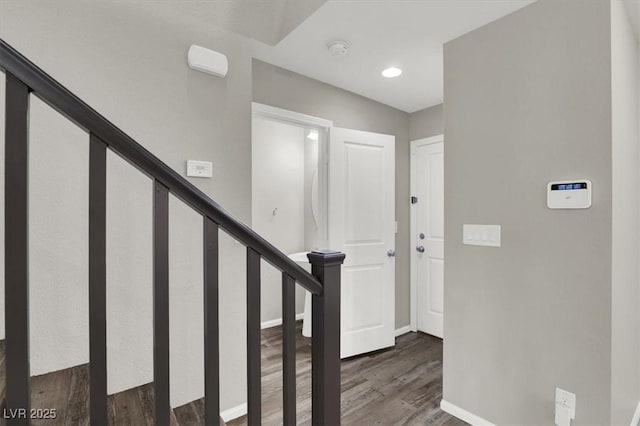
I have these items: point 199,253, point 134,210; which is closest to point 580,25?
point 199,253

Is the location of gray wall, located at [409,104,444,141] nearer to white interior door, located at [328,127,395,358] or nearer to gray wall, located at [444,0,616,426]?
white interior door, located at [328,127,395,358]

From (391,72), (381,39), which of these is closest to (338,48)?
(381,39)

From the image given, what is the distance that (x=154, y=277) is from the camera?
32.2 inches

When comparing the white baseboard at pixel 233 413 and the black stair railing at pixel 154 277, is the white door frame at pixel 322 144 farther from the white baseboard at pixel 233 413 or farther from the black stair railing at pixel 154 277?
the black stair railing at pixel 154 277

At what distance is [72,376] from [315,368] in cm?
102

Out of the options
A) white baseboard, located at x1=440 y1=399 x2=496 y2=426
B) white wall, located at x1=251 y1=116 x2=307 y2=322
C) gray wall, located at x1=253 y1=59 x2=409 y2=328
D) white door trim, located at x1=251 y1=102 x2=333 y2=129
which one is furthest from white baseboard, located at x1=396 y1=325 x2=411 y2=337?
white door trim, located at x1=251 y1=102 x2=333 y2=129

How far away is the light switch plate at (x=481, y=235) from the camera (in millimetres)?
1939

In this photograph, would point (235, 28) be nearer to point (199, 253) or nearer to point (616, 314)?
point (199, 253)

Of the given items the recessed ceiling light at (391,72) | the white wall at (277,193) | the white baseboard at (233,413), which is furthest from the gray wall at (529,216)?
the white wall at (277,193)

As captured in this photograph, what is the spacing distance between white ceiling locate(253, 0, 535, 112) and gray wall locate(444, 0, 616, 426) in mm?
168

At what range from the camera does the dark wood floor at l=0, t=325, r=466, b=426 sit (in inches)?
46.7

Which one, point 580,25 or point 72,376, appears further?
point 580,25

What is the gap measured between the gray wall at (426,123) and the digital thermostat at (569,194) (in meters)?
1.80

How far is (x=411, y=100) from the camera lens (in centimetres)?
327
